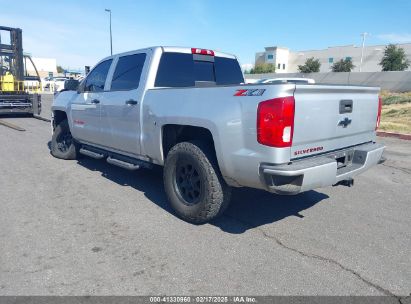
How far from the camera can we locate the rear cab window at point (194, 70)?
451 centimetres

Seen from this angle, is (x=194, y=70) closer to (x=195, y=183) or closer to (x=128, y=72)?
(x=128, y=72)

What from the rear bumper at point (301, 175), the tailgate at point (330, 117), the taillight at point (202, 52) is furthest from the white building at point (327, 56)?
the rear bumper at point (301, 175)

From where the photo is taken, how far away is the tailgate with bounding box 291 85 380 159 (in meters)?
3.11

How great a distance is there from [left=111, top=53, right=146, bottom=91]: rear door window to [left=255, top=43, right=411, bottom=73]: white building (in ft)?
252

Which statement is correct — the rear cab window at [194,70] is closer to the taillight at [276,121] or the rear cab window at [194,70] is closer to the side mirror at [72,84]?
the taillight at [276,121]

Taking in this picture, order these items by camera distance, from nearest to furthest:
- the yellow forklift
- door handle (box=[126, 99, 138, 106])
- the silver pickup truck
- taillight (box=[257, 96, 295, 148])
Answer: taillight (box=[257, 96, 295, 148]) < the silver pickup truck < door handle (box=[126, 99, 138, 106]) < the yellow forklift

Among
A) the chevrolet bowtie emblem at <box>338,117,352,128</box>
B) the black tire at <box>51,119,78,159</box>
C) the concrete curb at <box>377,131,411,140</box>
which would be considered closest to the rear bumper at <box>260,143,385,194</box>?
the chevrolet bowtie emblem at <box>338,117,352,128</box>

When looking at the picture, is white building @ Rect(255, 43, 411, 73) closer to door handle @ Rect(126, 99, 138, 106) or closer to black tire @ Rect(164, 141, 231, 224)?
door handle @ Rect(126, 99, 138, 106)

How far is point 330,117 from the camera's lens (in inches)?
134

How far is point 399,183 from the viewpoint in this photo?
18.5 feet

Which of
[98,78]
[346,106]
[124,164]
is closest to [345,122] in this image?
[346,106]

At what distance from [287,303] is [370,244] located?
4.64ft

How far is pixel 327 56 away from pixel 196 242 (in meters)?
90.7

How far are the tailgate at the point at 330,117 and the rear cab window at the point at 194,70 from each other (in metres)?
2.02
